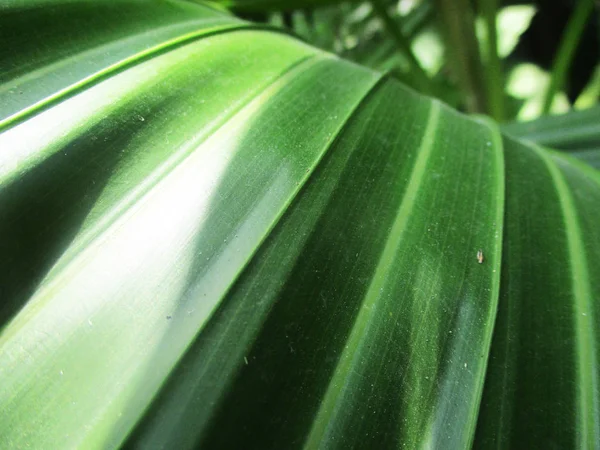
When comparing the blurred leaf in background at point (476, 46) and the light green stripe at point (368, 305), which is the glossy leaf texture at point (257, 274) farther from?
the blurred leaf in background at point (476, 46)

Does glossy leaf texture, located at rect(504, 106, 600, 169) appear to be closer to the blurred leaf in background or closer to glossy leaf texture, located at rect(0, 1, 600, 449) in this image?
glossy leaf texture, located at rect(0, 1, 600, 449)

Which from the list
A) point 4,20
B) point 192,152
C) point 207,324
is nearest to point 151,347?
point 207,324

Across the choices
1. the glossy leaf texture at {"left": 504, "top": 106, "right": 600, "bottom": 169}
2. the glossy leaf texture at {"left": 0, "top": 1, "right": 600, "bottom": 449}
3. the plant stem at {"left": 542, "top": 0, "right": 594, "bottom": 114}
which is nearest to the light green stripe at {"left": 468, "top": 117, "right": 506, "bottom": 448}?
the glossy leaf texture at {"left": 0, "top": 1, "right": 600, "bottom": 449}

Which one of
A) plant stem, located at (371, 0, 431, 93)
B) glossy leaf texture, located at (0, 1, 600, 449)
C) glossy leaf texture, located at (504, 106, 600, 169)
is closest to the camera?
glossy leaf texture, located at (0, 1, 600, 449)

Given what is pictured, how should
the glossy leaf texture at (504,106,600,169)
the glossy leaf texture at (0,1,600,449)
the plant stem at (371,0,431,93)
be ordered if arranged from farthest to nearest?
1. the plant stem at (371,0,431,93)
2. the glossy leaf texture at (504,106,600,169)
3. the glossy leaf texture at (0,1,600,449)

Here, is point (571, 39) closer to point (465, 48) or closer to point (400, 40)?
point (465, 48)

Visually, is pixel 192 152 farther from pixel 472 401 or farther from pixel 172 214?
pixel 472 401

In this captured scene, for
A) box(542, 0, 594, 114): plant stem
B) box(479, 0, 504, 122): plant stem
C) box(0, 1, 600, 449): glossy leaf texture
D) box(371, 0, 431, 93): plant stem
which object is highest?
box(542, 0, 594, 114): plant stem
